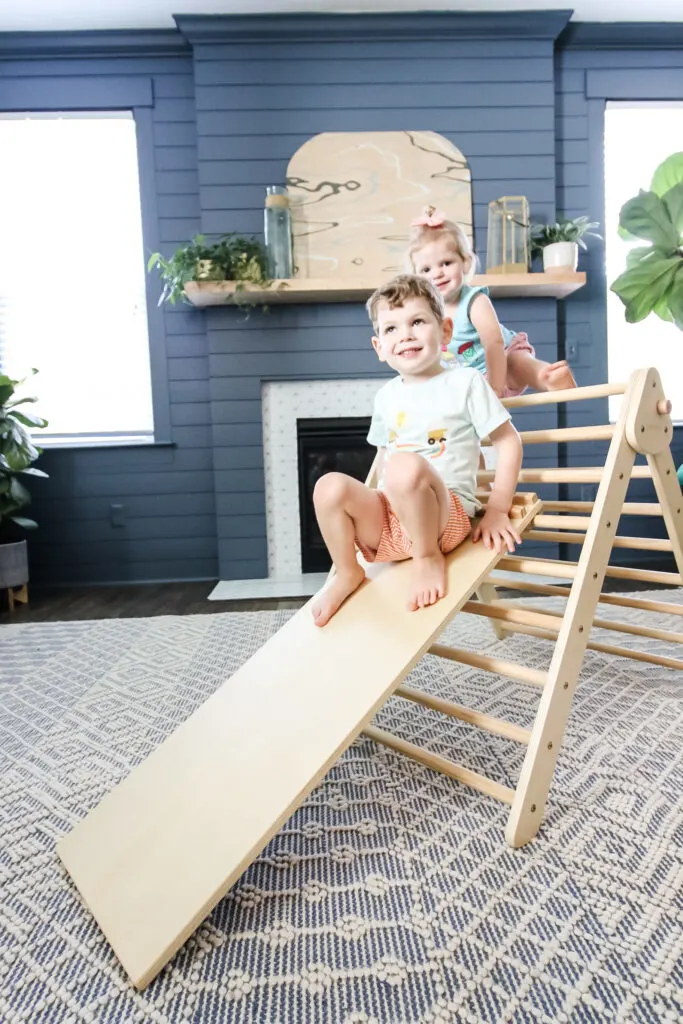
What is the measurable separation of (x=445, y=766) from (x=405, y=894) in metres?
0.28

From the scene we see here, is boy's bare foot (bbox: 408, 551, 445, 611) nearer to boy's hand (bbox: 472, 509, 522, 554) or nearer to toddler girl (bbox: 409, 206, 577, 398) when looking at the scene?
boy's hand (bbox: 472, 509, 522, 554)

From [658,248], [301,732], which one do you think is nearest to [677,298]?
[658,248]

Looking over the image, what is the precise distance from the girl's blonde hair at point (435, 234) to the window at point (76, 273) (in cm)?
217

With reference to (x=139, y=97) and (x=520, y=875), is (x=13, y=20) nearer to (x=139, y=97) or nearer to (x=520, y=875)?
(x=139, y=97)

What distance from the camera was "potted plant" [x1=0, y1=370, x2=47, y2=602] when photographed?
2.83 m

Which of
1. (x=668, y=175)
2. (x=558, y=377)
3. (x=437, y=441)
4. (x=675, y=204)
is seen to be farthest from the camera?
(x=668, y=175)

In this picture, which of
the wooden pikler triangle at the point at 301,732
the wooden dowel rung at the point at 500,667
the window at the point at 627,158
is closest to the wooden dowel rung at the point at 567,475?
the wooden pikler triangle at the point at 301,732

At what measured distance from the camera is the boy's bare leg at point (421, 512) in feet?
3.72

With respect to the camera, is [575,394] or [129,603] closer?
[575,394]

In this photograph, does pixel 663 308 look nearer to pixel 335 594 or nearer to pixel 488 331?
pixel 488 331

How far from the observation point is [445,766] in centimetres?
115

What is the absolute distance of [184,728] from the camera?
1.12 metres

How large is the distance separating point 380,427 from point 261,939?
3.34 ft

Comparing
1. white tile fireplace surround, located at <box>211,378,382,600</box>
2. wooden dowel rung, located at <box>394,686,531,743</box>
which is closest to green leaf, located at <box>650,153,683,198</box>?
white tile fireplace surround, located at <box>211,378,382,600</box>
